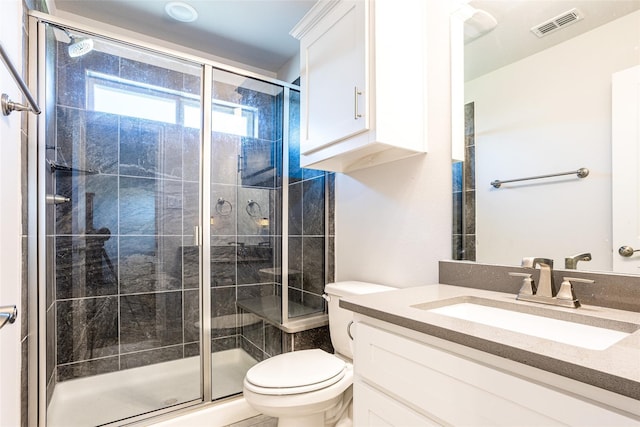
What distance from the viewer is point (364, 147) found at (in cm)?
134

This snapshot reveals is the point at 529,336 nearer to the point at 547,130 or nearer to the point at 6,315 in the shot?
the point at 547,130

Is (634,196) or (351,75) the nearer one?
(634,196)

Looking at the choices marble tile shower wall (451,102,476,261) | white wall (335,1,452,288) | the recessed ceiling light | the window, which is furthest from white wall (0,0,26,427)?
marble tile shower wall (451,102,476,261)

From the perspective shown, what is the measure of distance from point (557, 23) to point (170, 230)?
2.26 m

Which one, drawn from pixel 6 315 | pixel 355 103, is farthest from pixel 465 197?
pixel 6 315

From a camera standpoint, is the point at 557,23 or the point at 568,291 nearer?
the point at 568,291

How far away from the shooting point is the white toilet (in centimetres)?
128

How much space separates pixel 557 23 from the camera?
109cm

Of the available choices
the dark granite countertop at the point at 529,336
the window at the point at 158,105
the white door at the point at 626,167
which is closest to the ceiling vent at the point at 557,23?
the white door at the point at 626,167

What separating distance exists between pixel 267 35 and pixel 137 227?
5.27 feet

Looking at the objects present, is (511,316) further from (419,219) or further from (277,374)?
(277,374)

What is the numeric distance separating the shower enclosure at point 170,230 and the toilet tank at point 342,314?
1.18 feet

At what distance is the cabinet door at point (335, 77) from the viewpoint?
4.32ft

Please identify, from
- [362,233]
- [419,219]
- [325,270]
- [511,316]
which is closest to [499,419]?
[511,316]
